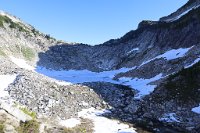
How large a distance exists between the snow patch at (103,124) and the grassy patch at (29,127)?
6129 mm

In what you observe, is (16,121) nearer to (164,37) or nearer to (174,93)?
(174,93)

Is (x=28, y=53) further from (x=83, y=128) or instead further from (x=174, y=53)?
(x=83, y=128)

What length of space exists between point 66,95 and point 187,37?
37627 mm

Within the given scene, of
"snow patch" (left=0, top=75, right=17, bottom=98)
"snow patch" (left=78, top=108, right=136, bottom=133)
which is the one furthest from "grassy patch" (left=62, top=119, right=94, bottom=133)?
"snow patch" (left=0, top=75, right=17, bottom=98)

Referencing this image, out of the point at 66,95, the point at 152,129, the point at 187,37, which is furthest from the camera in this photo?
the point at 187,37

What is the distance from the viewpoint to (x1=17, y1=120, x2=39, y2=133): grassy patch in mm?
30594

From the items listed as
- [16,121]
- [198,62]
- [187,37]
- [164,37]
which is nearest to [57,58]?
[164,37]

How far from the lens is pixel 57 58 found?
107 metres

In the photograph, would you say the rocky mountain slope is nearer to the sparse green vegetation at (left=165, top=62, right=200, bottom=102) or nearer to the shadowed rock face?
the sparse green vegetation at (left=165, top=62, right=200, bottom=102)

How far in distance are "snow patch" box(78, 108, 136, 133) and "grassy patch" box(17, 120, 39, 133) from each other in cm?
613

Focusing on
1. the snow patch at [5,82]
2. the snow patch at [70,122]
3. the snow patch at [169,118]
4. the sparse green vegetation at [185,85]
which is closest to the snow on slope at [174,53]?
the sparse green vegetation at [185,85]

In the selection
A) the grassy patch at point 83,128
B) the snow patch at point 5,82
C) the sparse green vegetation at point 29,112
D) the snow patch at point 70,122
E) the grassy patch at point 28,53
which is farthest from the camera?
the grassy patch at point 28,53

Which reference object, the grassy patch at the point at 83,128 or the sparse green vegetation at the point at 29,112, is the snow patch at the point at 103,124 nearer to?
the grassy patch at the point at 83,128

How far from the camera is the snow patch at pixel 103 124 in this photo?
34.7m
